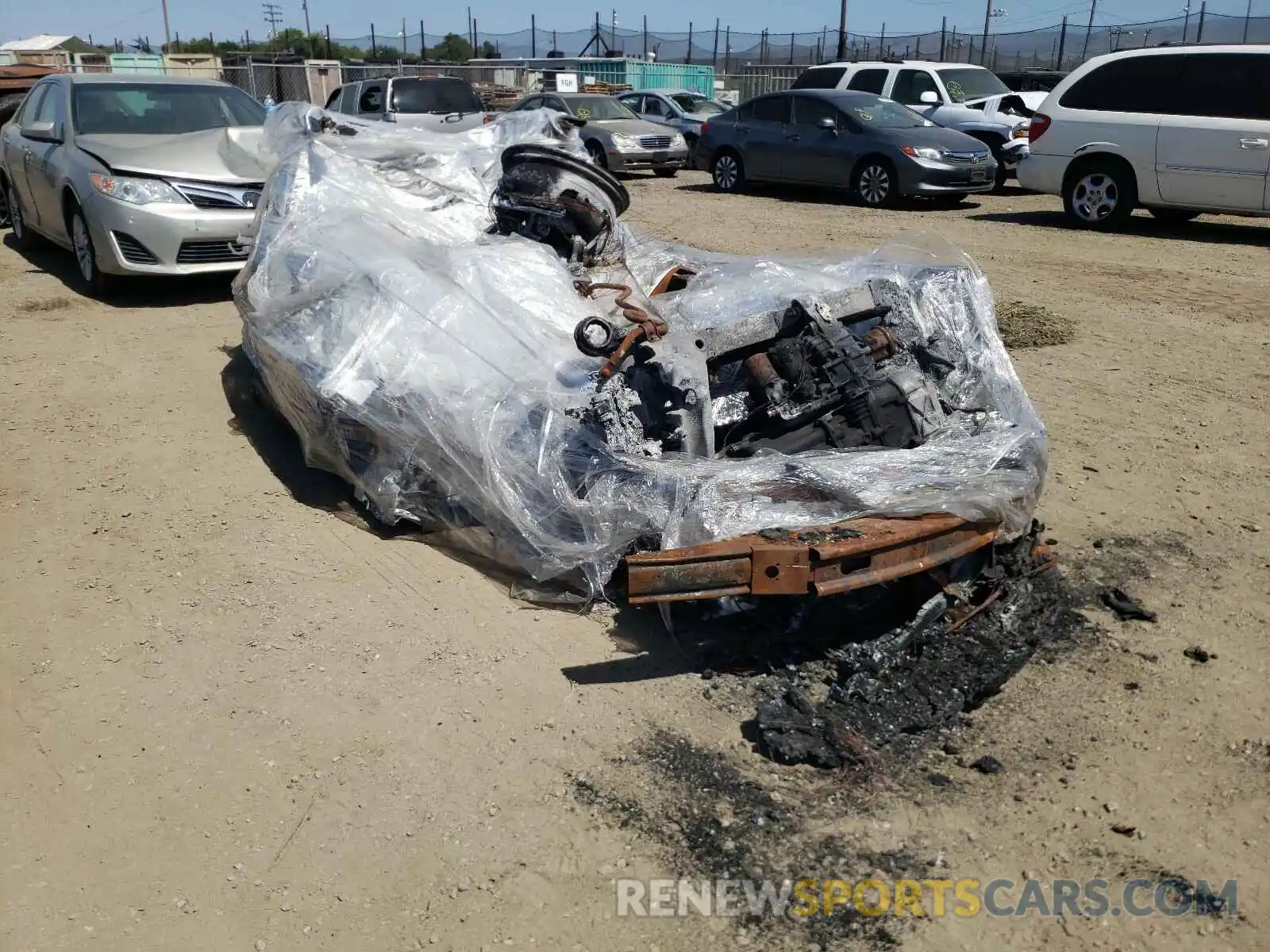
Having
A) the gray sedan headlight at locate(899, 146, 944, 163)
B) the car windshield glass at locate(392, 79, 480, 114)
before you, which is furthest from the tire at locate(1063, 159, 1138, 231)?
the car windshield glass at locate(392, 79, 480, 114)

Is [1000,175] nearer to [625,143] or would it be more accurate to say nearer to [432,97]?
[625,143]

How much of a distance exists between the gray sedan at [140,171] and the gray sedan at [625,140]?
8.56 m

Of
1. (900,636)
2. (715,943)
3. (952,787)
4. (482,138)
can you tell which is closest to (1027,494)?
(900,636)

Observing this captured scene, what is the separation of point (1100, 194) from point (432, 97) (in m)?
9.28

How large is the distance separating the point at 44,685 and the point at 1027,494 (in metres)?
3.36

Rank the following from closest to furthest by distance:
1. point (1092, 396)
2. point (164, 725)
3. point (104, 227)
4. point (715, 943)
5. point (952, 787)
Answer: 1. point (715, 943)
2. point (952, 787)
3. point (164, 725)
4. point (1092, 396)
5. point (104, 227)

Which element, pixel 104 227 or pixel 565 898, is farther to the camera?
pixel 104 227

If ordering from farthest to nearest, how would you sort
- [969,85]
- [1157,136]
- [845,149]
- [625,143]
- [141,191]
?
[625,143]
[969,85]
[845,149]
[1157,136]
[141,191]

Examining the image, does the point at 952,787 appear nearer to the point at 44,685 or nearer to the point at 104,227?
the point at 44,685

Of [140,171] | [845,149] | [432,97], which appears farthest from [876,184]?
[140,171]

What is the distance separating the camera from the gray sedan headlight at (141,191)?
27.1 feet

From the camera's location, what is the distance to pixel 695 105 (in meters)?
21.6

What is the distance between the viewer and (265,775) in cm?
314

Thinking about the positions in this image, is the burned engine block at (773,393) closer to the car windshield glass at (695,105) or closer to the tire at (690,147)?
the tire at (690,147)
